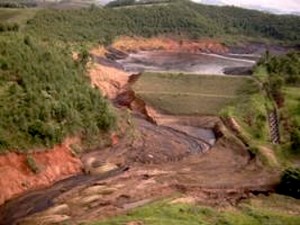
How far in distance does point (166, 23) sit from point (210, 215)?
87595mm

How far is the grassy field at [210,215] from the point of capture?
128ft

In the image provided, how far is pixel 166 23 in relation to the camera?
125 metres

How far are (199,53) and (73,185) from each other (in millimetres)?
77424

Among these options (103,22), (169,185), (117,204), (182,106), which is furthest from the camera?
(103,22)

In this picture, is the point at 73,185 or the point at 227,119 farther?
the point at 227,119

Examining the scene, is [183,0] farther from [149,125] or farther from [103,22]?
[149,125]

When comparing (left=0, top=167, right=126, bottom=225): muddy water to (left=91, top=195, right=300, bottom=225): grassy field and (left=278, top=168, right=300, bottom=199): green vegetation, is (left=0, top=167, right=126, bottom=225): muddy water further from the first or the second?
(left=278, top=168, right=300, bottom=199): green vegetation

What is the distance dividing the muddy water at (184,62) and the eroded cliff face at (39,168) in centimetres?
4442

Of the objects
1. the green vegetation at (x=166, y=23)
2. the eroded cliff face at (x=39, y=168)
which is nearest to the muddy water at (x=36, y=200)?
the eroded cliff face at (x=39, y=168)

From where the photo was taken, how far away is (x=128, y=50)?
11331 centimetres

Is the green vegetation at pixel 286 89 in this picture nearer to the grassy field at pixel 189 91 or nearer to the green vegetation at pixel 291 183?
the grassy field at pixel 189 91

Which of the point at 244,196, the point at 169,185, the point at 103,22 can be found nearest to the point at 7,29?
the point at 169,185

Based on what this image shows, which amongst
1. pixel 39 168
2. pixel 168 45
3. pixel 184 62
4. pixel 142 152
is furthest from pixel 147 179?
pixel 168 45

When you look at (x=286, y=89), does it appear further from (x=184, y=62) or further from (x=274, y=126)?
(x=184, y=62)
